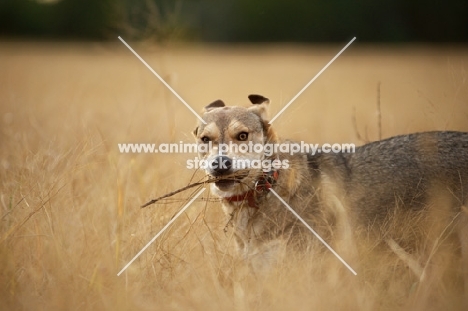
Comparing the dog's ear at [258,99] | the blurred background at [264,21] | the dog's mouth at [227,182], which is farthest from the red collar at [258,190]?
the blurred background at [264,21]

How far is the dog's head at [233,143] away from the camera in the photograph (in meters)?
5.48

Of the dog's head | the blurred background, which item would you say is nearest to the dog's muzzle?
the dog's head

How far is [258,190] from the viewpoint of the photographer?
5.72m

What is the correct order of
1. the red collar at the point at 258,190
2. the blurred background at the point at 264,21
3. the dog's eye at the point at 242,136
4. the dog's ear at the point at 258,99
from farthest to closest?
the blurred background at the point at 264,21 < the dog's ear at the point at 258,99 < the dog's eye at the point at 242,136 < the red collar at the point at 258,190

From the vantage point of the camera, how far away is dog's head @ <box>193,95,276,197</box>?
5.48 metres

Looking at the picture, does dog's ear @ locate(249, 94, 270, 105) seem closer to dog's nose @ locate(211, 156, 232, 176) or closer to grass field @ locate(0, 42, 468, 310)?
grass field @ locate(0, 42, 468, 310)

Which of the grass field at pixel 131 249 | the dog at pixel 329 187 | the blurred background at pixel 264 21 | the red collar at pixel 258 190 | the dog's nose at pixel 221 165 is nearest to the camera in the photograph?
the grass field at pixel 131 249

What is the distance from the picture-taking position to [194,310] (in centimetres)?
445

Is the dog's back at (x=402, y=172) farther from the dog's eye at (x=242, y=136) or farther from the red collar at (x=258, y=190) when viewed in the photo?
the dog's eye at (x=242, y=136)

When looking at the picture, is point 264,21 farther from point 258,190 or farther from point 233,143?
point 258,190

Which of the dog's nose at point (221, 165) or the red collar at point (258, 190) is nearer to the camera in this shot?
the dog's nose at point (221, 165)

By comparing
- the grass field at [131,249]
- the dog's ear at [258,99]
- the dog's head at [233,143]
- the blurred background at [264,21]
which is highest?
the blurred background at [264,21]

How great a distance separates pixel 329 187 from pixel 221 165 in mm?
1224

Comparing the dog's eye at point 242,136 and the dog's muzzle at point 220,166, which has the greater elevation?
the dog's eye at point 242,136
